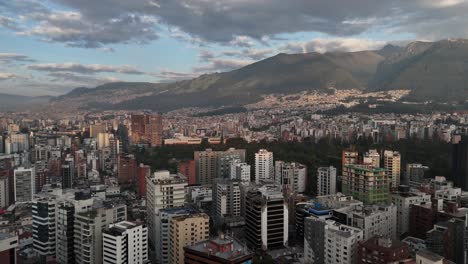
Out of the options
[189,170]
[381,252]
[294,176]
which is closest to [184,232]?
[381,252]

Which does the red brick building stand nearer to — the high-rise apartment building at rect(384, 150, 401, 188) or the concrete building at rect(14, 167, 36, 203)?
the concrete building at rect(14, 167, 36, 203)

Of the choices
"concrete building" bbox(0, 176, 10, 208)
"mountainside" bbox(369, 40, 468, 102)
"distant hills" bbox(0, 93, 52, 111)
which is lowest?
"concrete building" bbox(0, 176, 10, 208)

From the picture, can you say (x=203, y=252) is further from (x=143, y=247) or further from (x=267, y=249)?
(x=267, y=249)

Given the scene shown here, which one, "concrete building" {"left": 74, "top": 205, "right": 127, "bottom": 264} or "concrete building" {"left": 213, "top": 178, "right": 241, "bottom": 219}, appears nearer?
"concrete building" {"left": 74, "top": 205, "right": 127, "bottom": 264}

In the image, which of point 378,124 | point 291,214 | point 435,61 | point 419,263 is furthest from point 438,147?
point 435,61

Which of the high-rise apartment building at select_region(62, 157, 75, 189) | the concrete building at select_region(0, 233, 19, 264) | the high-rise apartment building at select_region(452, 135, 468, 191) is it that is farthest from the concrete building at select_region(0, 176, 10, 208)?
the high-rise apartment building at select_region(452, 135, 468, 191)

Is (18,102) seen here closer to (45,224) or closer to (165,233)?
(45,224)
